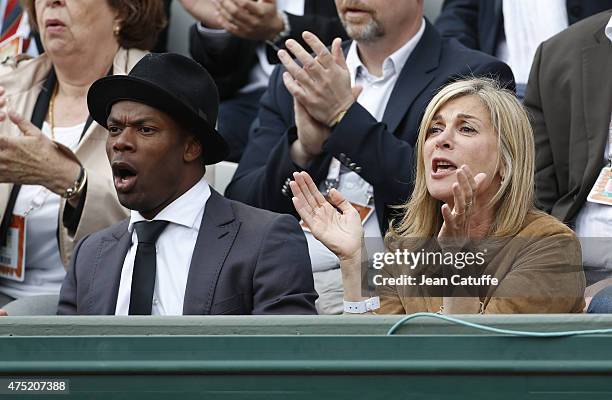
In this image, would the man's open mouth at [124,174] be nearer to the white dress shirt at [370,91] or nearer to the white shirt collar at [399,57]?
the white dress shirt at [370,91]

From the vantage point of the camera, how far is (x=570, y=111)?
13.2 ft

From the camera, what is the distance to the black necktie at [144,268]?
331 cm

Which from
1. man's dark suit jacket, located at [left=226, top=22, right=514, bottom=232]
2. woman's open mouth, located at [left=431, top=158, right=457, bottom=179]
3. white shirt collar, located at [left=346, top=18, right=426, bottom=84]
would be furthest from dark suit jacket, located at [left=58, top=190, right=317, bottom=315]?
white shirt collar, located at [left=346, top=18, right=426, bottom=84]

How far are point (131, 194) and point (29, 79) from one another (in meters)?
1.34

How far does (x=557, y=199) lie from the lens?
13.2ft

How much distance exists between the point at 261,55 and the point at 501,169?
2.08 meters

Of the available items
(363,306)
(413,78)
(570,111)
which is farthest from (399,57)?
(363,306)

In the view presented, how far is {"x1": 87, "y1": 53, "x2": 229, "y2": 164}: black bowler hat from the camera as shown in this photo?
11.2 ft

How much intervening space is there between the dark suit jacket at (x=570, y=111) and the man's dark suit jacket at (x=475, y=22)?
0.61m

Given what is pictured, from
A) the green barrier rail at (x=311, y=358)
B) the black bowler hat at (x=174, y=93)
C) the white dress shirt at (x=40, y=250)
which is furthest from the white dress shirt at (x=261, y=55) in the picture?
the green barrier rail at (x=311, y=358)

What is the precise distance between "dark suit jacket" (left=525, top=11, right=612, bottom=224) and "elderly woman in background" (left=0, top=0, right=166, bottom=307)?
1428mm

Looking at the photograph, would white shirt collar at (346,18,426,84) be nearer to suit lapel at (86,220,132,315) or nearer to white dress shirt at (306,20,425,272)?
white dress shirt at (306,20,425,272)

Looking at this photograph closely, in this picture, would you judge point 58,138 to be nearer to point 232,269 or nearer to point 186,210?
point 186,210

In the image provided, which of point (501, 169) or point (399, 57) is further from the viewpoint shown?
point (399, 57)
